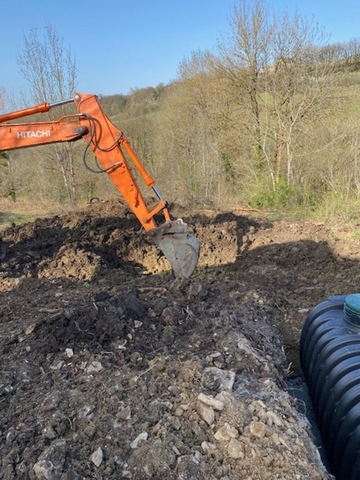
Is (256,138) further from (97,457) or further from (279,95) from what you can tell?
(97,457)

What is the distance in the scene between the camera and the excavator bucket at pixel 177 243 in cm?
563

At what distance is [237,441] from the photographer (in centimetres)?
258

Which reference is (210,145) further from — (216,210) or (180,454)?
(180,454)

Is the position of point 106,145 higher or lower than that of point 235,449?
higher

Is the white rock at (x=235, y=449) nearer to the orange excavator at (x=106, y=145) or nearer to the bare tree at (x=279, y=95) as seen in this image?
the orange excavator at (x=106, y=145)

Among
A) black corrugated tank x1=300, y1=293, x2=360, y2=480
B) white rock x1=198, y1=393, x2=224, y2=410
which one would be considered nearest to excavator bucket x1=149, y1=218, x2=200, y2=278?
black corrugated tank x1=300, y1=293, x2=360, y2=480

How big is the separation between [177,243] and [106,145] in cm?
165

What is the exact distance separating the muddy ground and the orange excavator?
0.60m

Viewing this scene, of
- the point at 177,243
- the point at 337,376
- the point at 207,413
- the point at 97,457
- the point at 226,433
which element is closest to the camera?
the point at 97,457

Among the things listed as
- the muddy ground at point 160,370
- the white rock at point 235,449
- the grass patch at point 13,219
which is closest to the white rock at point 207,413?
the muddy ground at point 160,370

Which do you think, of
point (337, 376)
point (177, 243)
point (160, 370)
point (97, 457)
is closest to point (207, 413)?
point (160, 370)

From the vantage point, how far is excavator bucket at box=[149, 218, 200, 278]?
5.63 meters

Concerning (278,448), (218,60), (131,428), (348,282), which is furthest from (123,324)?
(218,60)

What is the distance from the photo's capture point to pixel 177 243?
565 centimetres
